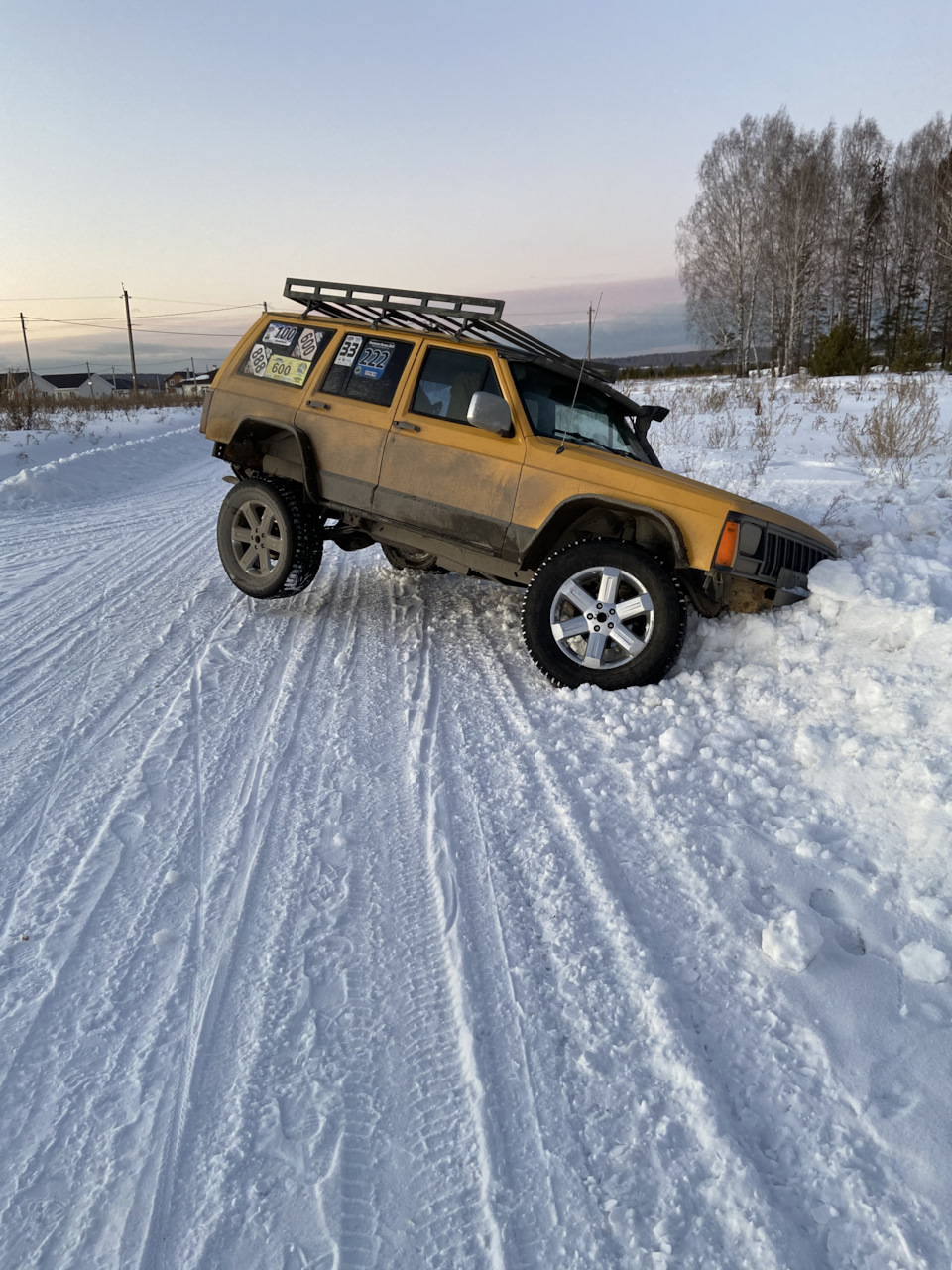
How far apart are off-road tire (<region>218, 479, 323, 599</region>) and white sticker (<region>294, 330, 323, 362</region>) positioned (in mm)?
939

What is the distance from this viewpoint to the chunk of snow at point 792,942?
2.61m

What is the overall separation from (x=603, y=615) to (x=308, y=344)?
3079 mm

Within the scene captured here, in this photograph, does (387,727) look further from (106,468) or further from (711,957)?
(106,468)

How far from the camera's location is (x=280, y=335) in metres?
6.01

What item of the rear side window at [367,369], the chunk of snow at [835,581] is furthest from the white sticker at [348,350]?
the chunk of snow at [835,581]

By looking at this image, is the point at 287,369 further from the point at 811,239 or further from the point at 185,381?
the point at 185,381

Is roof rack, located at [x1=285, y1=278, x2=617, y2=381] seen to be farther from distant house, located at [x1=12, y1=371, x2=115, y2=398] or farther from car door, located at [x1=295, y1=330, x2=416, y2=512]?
distant house, located at [x1=12, y1=371, x2=115, y2=398]

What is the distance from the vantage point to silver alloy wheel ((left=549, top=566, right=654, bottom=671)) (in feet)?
15.4

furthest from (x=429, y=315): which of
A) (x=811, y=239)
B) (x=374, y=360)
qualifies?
(x=811, y=239)

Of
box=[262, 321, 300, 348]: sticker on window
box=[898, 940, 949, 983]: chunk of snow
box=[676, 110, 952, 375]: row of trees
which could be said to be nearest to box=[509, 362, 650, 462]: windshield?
box=[262, 321, 300, 348]: sticker on window

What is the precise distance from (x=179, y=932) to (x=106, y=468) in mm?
12459

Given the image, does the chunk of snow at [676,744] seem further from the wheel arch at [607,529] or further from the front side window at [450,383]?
the front side window at [450,383]

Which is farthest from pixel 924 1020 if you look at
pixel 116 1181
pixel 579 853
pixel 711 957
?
pixel 116 1181

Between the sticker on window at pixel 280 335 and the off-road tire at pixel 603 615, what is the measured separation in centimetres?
278
